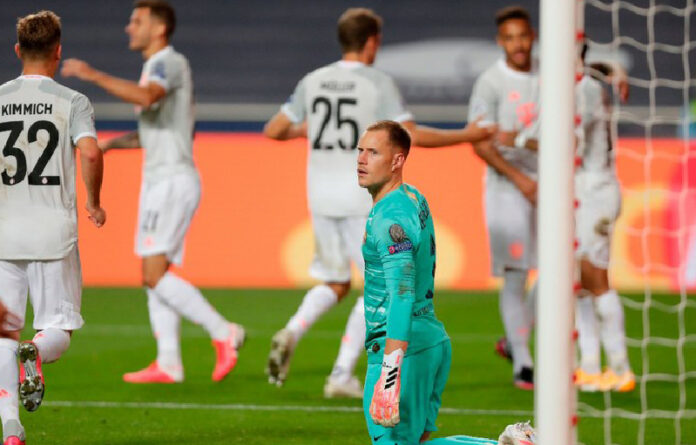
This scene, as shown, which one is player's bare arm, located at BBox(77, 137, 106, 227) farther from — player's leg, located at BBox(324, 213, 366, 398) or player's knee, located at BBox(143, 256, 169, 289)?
player's knee, located at BBox(143, 256, 169, 289)

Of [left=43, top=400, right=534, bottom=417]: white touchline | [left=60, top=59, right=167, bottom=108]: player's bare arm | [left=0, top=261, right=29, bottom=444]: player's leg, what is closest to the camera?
[left=0, top=261, right=29, bottom=444]: player's leg

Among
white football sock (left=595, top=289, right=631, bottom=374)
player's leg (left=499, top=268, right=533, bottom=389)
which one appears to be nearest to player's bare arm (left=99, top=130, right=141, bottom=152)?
player's leg (left=499, top=268, right=533, bottom=389)

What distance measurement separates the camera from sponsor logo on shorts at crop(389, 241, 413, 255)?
14.2 ft

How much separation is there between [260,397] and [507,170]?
1942 mm

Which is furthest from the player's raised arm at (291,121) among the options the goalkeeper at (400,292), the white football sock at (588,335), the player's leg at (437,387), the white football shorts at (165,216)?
the player's leg at (437,387)

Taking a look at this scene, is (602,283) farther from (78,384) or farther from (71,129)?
(71,129)

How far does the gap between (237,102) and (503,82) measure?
872cm

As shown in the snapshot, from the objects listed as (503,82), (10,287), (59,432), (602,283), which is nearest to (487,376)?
(602,283)

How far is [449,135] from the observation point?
7.06 m

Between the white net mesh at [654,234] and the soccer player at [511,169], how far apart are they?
61 cm

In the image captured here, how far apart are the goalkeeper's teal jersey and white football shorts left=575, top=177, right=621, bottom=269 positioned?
337 centimetres

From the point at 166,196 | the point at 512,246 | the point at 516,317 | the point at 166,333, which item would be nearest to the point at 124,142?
the point at 166,196

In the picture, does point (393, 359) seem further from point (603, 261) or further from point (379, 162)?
point (603, 261)

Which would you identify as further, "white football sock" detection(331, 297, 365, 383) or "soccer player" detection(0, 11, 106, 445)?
"white football sock" detection(331, 297, 365, 383)
